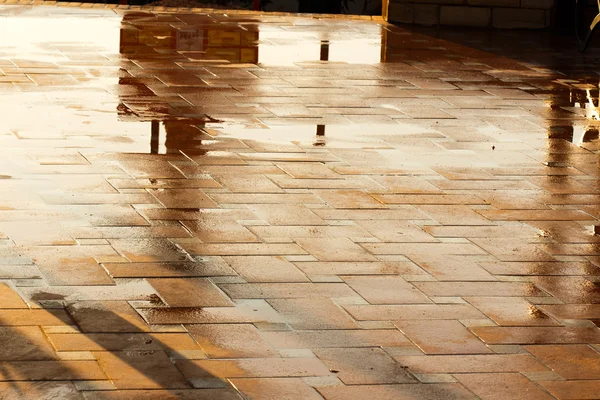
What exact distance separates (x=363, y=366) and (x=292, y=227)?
1.76 meters

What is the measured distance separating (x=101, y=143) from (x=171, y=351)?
3.33 meters

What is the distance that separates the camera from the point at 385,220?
621 cm

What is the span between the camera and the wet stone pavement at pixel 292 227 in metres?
4.30

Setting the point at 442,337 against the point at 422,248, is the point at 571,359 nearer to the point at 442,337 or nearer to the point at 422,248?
the point at 442,337

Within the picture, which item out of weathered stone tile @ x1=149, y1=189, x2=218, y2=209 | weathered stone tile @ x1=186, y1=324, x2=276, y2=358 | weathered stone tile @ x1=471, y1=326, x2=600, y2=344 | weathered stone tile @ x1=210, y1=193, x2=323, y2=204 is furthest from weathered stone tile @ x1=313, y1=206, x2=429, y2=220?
weathered stone tile @ x1=186, y1=324, x2=276, y2=358

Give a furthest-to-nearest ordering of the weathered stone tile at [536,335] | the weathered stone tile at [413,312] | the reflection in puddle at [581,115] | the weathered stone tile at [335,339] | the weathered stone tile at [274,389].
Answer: the reflection in puddle at [581,115] < the weathered stone tile at [413,312] < the weathered stone tile at [536,335] < the weathered stone tile at [335,339] < the weathered stone tile at [274,389]

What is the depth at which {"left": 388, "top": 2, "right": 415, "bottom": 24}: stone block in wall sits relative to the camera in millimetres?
13422

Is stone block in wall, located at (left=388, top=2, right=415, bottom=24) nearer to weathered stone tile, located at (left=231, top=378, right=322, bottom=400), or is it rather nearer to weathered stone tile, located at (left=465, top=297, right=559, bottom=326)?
weathered stone tile, located at (left=465, top=297, right=559, bottom=326)

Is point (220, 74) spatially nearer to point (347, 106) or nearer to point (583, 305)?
point (347, 106)

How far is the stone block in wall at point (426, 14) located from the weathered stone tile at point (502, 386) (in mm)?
9514

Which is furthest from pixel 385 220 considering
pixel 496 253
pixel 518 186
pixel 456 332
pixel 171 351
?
pixel 171 351

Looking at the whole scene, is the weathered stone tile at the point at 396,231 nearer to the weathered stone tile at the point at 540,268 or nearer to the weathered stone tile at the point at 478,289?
the weathered stone tile at the point at 540,268

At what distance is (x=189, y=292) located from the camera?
197 inches

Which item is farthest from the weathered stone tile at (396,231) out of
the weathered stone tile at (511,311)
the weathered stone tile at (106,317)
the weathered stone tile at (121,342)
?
the weathered stone tile at (121,342)
